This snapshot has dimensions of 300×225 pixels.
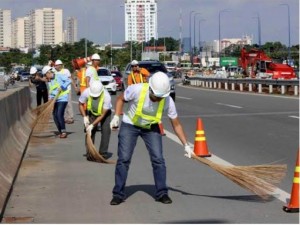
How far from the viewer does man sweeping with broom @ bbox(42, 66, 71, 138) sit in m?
15.9

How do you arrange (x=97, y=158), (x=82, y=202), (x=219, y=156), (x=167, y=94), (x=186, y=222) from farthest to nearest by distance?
(x=219, y=156)
(x=97, y=158)
(x=82, y=202)
(x=167, y=94)
(x=186, y=222)

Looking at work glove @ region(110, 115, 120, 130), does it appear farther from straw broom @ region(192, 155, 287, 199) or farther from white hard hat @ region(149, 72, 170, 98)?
straw broom @ region(192, 155, 287, 199)

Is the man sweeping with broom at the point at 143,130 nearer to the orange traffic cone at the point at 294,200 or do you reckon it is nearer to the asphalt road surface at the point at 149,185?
the asphalt road surface at the point at 149,185

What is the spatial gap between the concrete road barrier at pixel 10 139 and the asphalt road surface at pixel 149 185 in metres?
0.19

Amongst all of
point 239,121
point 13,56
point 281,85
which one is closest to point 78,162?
point 239,121

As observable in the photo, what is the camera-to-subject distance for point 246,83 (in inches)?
1720

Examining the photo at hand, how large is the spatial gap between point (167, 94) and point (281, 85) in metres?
30.1

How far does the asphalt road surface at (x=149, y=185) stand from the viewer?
7.75m

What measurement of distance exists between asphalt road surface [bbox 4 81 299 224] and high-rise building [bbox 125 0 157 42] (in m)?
133

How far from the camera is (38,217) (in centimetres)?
773

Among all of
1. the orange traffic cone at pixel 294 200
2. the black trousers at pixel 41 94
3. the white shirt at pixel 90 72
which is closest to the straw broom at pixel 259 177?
the orange traffic cone at pixel 294 200

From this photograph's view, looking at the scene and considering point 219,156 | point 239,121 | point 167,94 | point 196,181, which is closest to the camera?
point 167,94

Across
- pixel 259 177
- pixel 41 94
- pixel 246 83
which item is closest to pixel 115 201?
pixel 259 177

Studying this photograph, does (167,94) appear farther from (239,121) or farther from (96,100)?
(239,121)
